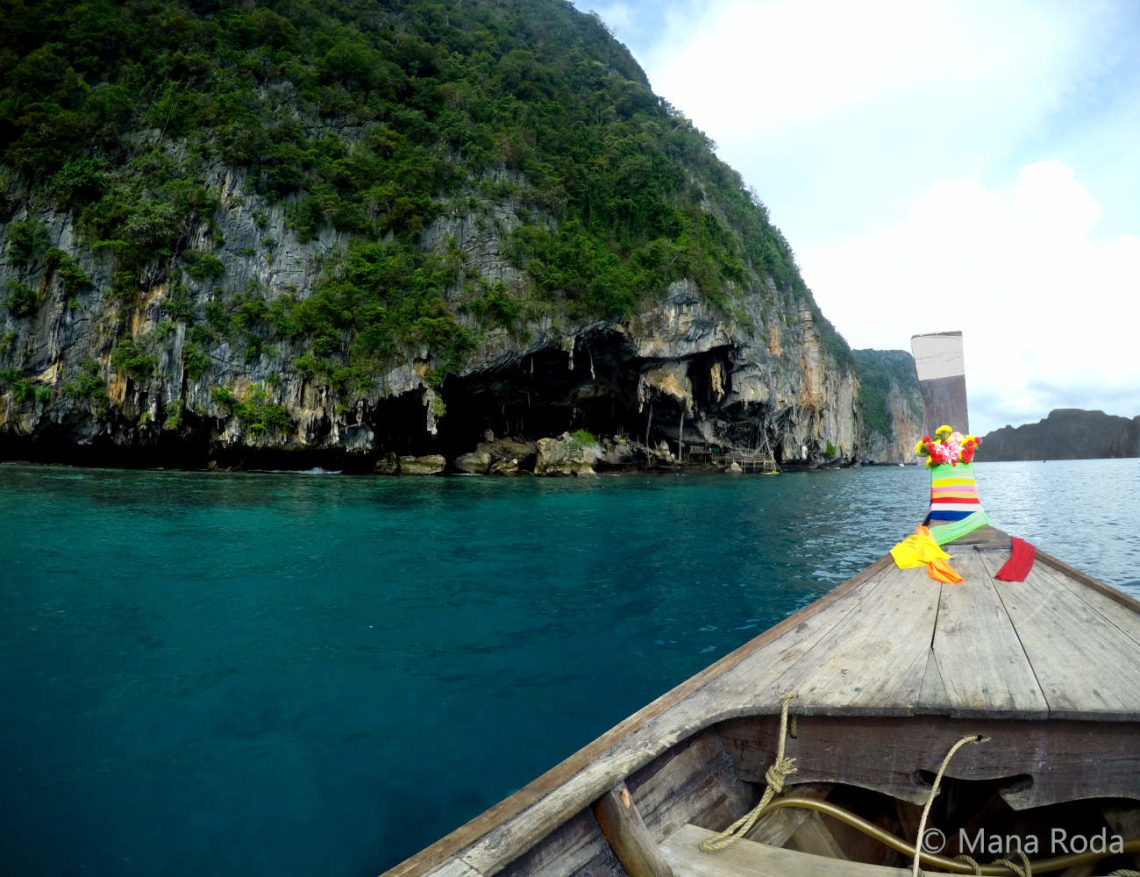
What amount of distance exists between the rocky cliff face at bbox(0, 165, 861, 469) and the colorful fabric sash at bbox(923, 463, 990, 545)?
20.4 metres

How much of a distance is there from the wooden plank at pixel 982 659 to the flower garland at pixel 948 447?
1361mm

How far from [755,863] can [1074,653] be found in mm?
1859

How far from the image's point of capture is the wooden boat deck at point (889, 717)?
4.20 feet

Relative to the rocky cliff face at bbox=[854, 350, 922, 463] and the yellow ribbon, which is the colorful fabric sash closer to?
the yellow ribbon

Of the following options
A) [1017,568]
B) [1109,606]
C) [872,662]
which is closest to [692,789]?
[872,662]

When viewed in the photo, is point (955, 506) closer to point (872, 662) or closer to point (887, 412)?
point (872, 662)

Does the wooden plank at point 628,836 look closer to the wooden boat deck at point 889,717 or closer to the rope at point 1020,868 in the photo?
the wooden boat deck at point 889,717

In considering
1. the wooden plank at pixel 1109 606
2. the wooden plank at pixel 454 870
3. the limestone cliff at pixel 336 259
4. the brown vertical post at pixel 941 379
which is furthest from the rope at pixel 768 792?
the limestone cliff at pixel 336 259

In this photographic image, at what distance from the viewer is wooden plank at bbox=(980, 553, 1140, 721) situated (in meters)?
1.65

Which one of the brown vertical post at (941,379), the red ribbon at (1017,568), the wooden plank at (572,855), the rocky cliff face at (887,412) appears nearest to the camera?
the wooden plank at (572,855)

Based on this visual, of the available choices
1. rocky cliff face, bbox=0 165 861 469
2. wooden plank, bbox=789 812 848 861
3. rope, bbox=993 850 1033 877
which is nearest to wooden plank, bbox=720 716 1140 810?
wooden plank, bbox=789 812 848 861

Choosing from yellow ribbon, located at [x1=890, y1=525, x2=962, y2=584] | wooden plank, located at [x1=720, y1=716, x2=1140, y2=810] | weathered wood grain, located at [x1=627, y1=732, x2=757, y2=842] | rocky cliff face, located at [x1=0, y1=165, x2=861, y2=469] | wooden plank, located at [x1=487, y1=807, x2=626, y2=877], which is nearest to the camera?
wooden plank, located at [x1=487, y1=807, x2=626, y2=877]

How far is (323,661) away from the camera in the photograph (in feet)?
13.3

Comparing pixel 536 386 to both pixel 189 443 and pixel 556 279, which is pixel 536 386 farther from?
pixel 189 443
